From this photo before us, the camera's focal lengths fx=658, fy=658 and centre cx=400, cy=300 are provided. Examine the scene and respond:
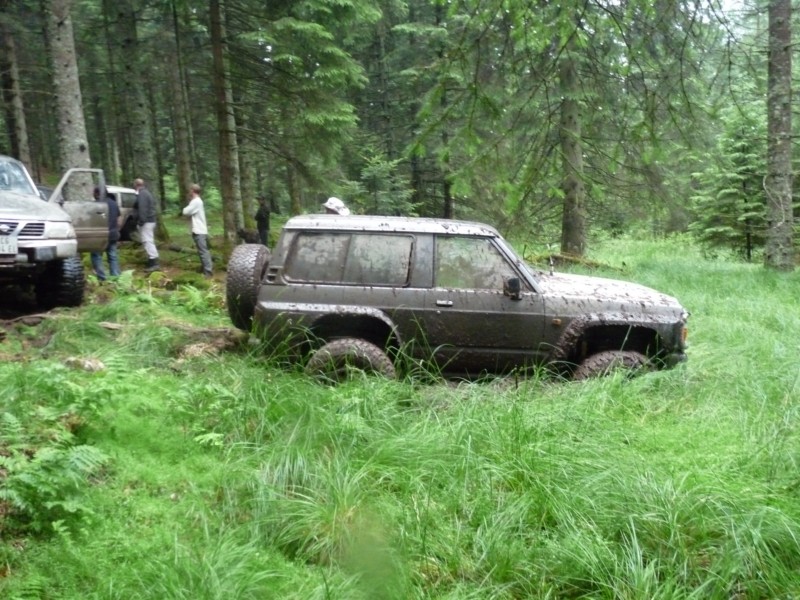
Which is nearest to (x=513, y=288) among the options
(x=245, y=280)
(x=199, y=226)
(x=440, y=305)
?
(x=440, y=305)

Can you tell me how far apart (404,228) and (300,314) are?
1.30 m

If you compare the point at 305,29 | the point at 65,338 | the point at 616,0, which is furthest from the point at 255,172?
the point at 616,0

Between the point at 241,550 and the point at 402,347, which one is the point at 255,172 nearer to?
the point at 402,347

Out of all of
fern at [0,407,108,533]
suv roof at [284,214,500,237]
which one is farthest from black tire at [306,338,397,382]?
fern at [0,407,108,533]

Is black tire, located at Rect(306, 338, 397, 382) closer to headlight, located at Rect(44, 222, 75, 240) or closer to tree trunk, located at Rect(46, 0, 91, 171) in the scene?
headlight, located at Rect(44, 222, 75, 240)

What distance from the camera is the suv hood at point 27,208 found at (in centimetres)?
827

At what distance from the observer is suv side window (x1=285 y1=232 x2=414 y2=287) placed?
20.5ft

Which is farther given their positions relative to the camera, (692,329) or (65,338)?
(692,329)

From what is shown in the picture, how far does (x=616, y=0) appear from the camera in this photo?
5043 millimetres

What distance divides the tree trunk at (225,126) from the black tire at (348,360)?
27.5 feet

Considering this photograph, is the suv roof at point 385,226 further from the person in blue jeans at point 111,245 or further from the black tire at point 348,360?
the person in blue jeans at point 111,245

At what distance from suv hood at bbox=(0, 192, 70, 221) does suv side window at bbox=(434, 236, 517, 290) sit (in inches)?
212

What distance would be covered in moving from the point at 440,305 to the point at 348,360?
A: 3.46 feet

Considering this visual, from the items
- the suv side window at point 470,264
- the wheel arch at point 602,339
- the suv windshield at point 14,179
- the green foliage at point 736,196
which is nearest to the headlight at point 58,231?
the suv windshield at point 14,179
